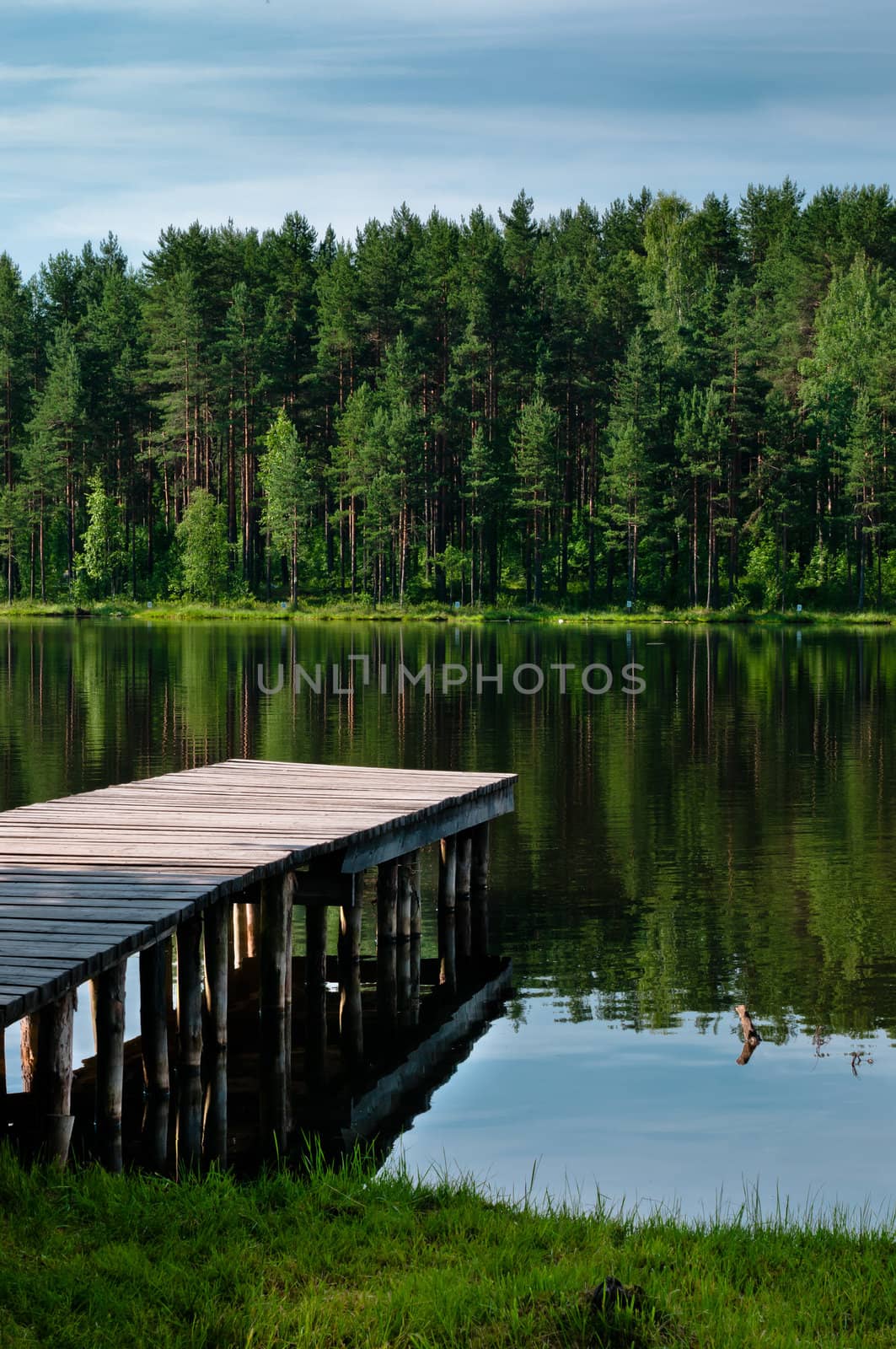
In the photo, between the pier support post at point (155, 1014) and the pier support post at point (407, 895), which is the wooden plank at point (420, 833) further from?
the pier support post at point (155, 1014)

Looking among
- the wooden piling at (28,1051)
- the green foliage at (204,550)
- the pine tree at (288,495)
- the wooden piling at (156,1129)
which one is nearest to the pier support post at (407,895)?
the wooden piling at (28,1051)

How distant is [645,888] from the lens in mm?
16922

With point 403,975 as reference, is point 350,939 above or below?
above

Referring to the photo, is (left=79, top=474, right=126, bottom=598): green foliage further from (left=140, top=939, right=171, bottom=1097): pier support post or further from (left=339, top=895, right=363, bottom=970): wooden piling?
(left=140, top=939, right=171, bottom=1097): pier support post

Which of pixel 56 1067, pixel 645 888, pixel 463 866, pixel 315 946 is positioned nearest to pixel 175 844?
pixel 315 946

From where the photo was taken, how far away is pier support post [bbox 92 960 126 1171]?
28.2 feet

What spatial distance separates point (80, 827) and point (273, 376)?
263 feet

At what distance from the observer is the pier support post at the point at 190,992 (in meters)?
9.81

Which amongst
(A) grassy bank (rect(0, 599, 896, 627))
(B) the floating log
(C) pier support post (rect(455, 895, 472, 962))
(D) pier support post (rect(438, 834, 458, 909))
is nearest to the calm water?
(B) the floating log

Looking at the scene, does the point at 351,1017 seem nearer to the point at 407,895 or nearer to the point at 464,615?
the point at 407,895

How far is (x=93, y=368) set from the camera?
9538 cm

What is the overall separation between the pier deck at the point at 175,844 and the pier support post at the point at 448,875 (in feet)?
0.78

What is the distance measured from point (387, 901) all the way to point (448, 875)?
1826 mm

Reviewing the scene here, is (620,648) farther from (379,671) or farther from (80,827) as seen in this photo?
(80,827)
